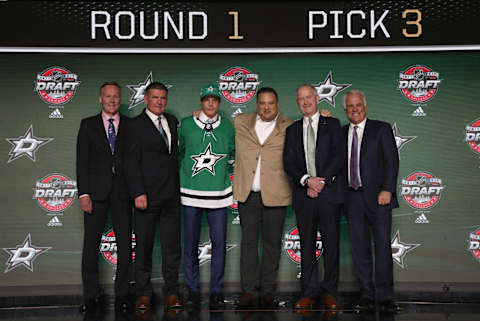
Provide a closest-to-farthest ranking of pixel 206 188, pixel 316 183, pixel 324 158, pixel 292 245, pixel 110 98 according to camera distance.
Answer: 1. pixel 316 183
2. pixel 324 158
3. pixel 206 188
4. pixel 110 98
5. pixel 292 245

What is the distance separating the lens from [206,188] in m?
4.64

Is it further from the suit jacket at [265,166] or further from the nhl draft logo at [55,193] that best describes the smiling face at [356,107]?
the nhl draft logo at [55,193]

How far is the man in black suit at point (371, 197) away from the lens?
4.54 meters

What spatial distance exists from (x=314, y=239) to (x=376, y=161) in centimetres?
79

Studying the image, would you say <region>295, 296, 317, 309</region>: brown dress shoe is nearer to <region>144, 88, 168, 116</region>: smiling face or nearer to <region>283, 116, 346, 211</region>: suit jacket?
<region>283, 116, 346, 211</region>: suit jacket

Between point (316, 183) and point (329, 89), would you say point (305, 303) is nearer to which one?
point (316, 183)

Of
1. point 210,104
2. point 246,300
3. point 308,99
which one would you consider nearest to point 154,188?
point 210,104

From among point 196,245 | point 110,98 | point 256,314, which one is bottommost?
point 256,314

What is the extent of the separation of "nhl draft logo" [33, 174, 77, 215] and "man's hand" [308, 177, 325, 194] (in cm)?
225

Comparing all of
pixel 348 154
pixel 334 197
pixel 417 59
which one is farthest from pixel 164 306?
pixel 417 59

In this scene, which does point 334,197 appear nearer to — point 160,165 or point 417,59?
point 160,165

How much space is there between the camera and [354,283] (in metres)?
5.30

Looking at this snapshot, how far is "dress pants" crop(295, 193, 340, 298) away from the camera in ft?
14.8

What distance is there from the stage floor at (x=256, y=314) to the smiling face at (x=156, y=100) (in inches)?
62.5
